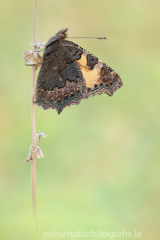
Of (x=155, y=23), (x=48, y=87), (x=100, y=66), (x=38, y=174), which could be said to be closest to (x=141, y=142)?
(x=38, y=174)

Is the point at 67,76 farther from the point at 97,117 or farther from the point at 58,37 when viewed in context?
the point at 97,117

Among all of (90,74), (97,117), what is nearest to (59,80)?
(90,74)

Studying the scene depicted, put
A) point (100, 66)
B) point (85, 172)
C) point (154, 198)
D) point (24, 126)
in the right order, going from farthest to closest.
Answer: point (24, 126) < point (85, 172) < point (154, 198) < point (100, 66)

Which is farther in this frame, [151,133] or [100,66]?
[151,133]

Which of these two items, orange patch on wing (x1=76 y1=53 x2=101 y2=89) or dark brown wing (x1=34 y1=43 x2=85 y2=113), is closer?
dark brown wing (x1=34 y1=43 x2=85 y2=113)

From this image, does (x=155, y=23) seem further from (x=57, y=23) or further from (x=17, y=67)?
(x=17, y=67)

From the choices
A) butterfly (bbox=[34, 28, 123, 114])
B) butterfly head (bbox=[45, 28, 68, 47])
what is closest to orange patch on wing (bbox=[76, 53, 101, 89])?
butterfly (bbox=[34, 28, 123, 114])

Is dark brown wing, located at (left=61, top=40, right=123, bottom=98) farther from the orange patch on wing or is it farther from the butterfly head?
the butterfly head
